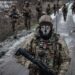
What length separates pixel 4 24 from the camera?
2977 centimetres

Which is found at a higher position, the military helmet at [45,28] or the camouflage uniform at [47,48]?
the military helmet at [45,28]

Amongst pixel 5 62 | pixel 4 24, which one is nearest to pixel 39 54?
pixel 5 62

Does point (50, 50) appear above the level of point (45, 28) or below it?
below

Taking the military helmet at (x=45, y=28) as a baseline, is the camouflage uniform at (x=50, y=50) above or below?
below

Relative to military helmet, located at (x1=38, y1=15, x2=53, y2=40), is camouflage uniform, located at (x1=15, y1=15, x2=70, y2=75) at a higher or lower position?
lower

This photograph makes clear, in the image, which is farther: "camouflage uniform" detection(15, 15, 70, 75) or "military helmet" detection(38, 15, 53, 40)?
"military helmet" detection(38, 15, 53, 40)

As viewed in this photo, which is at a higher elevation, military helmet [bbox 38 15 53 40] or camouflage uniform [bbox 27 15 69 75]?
military helmet [bbox 38 15 53 40]

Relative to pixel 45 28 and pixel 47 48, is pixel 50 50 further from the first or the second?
pixel 45 28

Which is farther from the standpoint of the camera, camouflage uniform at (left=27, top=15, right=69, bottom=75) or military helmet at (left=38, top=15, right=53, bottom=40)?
military helmet at (left=38, top=15, right=53, bottom=40)

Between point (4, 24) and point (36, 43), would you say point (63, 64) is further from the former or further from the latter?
point (4, 24)

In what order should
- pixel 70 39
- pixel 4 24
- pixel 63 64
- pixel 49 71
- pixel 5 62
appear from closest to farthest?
pixel 49 71 < pixel 63 64 < pixel 5 62 < pixel 70 39 < pixel 4 24

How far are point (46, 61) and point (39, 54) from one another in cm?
17

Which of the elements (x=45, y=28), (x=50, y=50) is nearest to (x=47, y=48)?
(x=50, y=50)

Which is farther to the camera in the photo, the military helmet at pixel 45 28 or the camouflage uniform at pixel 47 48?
the military helmet at pixel 45 28
